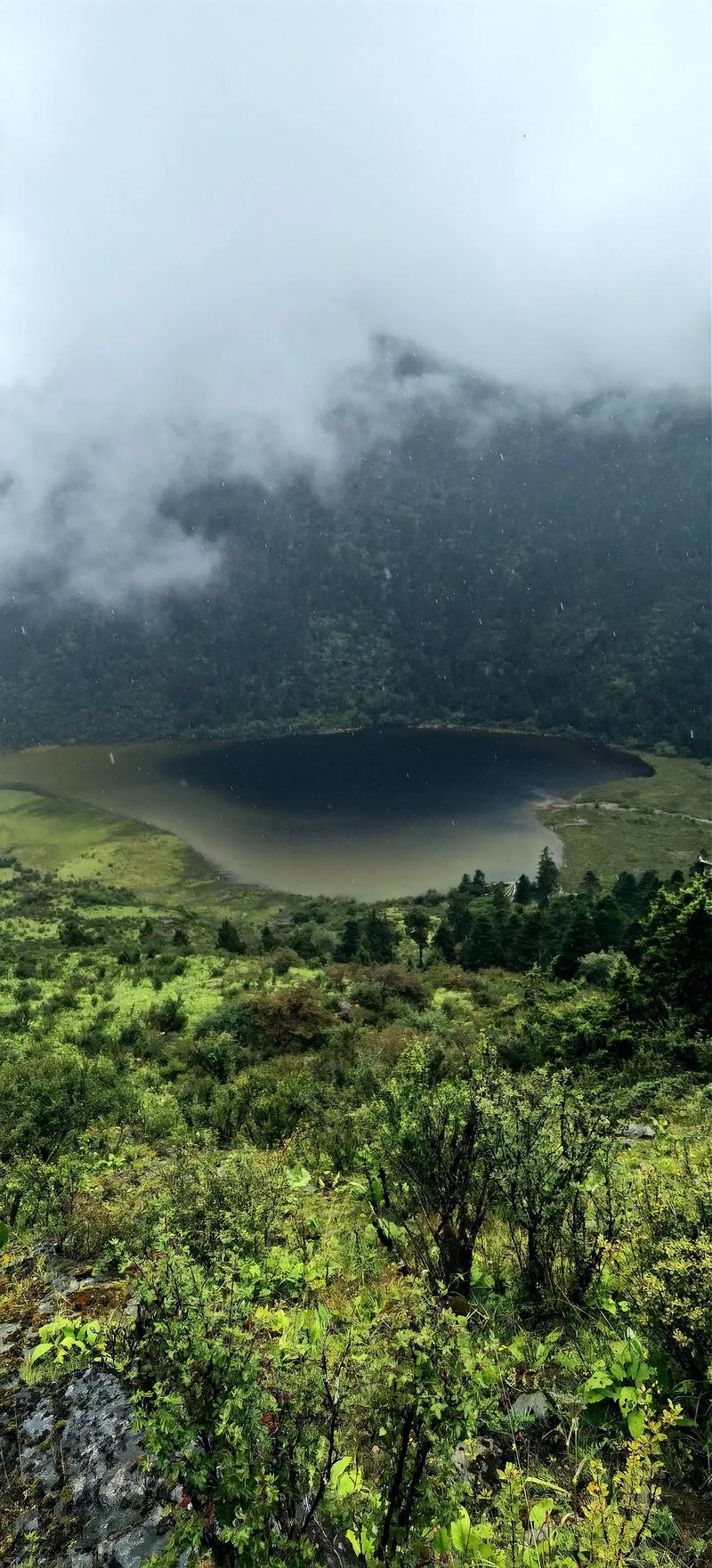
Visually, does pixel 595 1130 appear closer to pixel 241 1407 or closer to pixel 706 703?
pixel 241 1407

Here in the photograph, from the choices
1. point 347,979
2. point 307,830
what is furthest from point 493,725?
point 347,979

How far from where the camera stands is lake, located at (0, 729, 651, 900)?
7494 cm

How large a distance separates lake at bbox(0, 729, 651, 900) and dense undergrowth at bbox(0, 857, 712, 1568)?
174ft

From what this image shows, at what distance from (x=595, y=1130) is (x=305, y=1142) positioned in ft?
20.2

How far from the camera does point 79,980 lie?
27172mm

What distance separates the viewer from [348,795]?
344 ft

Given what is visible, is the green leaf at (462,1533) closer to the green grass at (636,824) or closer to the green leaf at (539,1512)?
the green leaf at (539,1512)

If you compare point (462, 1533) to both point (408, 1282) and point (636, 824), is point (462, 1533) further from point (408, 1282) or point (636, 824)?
point (636, 824)

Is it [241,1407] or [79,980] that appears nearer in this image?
[241,1407]

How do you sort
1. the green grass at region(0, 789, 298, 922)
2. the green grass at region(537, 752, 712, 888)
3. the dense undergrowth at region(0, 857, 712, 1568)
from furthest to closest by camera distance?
the green grass at region(537, 752, 712, 888)
the green grass at region(0, 789, 298, 922)
the dense undergrowth at region(0, 857, 712, 1568)

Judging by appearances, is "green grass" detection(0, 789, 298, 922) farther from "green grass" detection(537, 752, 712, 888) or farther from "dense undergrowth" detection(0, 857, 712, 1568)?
"dense undergrowth" detection(0, 857, 712, 1568)

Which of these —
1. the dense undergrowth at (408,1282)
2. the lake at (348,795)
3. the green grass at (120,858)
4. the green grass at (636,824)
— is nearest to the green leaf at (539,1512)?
the dense undergrowth at (408,1282)

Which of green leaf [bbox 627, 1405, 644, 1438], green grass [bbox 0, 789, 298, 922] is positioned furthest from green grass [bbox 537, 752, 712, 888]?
green leaf [bbox 627, 1405, 644, 1438]

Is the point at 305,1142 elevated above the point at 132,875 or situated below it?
above
